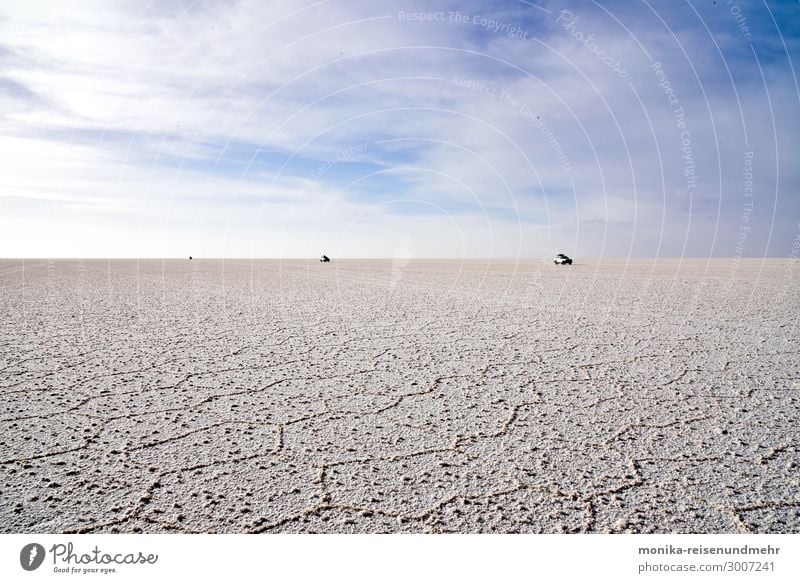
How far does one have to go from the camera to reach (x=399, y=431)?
356 centimetres

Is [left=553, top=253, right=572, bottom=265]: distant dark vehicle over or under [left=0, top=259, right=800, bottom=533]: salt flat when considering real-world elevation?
over

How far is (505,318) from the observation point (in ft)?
29.9

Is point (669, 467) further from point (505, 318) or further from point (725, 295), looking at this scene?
point (725, 295)

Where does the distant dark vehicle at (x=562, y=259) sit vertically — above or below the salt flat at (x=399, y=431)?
above

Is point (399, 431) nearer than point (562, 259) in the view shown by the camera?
Yes

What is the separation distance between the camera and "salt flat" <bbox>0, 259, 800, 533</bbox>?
2.48 m

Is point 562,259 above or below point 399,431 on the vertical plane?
above

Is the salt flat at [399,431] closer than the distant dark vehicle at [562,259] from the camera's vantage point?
Yes

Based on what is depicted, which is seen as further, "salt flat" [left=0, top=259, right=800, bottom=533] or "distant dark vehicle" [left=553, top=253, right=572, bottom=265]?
"distant dark vehicle" [left=553, top=253, right=572, bottom=265]

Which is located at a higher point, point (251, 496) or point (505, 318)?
point (505, 318)

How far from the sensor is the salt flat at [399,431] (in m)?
2.48
